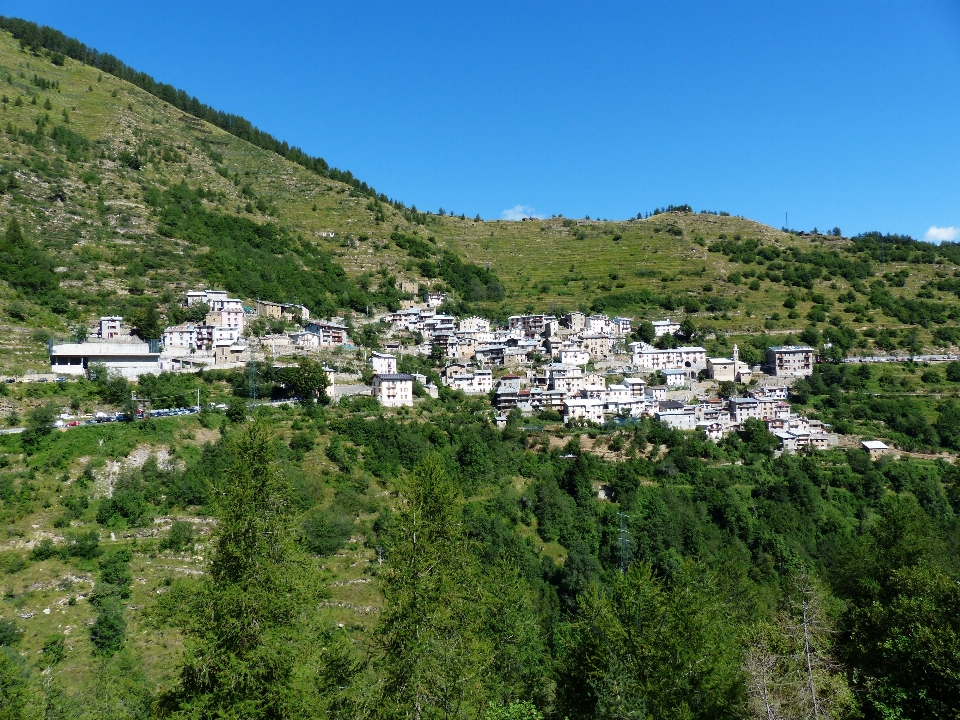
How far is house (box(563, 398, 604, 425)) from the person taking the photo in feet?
164

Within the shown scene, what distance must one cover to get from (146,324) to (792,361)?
5336cm

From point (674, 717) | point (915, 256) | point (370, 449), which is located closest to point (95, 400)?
point (370, 449)

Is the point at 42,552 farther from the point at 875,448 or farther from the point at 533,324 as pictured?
the point at 533,324

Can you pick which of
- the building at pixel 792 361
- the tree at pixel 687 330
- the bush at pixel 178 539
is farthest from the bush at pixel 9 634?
the tree at pixel 687 330

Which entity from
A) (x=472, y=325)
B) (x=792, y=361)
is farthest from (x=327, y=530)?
(x=792, y=361)

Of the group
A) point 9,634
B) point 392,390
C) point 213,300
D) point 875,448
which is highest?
point 213,300

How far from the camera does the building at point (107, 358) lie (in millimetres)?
40812

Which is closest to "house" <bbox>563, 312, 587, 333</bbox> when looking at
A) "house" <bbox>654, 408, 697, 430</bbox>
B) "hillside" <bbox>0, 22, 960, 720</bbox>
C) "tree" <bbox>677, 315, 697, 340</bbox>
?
"hillside" <bbox>0, 22, 960, 720</bbox>

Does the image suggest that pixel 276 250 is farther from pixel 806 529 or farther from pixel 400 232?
pixel 806 529

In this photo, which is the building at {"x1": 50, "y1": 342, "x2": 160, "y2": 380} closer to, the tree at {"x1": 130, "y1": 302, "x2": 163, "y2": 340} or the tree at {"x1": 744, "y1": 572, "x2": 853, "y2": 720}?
the tree at {"x1": 130, "y1": 302, "x2": 163, "y2": 340}

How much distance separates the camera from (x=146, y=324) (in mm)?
48125

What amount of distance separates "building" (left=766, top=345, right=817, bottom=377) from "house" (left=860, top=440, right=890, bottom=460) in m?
12.4

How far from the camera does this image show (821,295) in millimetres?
79000

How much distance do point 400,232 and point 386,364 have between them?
4624cm
